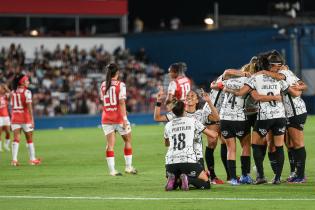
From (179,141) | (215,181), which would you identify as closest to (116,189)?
(179,141)

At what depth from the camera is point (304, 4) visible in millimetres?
54688

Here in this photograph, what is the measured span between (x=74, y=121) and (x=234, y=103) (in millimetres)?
29093

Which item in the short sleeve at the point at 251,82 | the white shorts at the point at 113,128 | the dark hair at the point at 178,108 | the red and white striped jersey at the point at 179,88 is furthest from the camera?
the red and white striped jersey at the point at 179,88

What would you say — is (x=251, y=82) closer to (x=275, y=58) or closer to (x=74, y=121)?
(x=275, y=58)

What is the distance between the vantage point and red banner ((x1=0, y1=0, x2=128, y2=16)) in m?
52.0

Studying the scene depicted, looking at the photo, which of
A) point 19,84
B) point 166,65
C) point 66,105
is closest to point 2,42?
point 66,105

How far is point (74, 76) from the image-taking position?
48.4 metres

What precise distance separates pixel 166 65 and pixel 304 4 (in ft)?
29.1

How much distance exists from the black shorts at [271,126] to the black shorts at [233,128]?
1.08 ft

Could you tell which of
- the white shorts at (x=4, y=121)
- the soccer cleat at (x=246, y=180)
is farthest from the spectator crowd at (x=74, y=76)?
the soccer cleat at (x=246, y=180)

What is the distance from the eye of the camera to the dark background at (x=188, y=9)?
61.5 m

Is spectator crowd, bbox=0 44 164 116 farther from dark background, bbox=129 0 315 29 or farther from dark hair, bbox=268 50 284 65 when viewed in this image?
dark hair, bbox=268 50 284 65

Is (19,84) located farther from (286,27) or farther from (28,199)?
(286,27)

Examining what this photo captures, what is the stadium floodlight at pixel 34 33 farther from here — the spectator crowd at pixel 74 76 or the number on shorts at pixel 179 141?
the number on shorts at pixel 179 141
